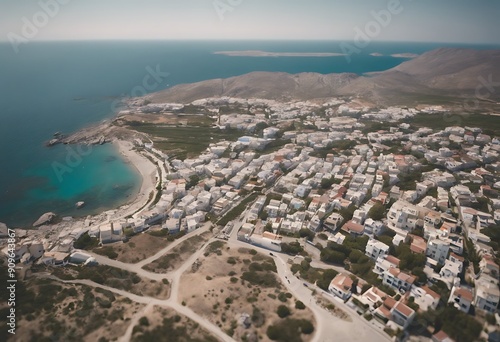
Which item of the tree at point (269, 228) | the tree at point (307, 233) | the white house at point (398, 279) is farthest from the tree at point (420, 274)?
the tree at point (269, 228)

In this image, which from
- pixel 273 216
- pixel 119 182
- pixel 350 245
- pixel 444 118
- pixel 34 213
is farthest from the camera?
pixel 444 118

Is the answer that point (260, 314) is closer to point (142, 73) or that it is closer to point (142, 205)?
point (142, 205)

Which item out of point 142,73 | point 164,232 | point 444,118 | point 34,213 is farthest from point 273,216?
point 142,73

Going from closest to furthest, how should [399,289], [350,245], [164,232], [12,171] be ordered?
[399,289] → [350,245] → [164,232] → [12,171]

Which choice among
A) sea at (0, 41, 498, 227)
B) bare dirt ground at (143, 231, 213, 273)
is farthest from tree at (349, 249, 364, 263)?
sea at (0, 41, 498, 227)

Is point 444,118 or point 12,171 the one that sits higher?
point 444,118

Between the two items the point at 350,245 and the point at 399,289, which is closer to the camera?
the point at 399,289
